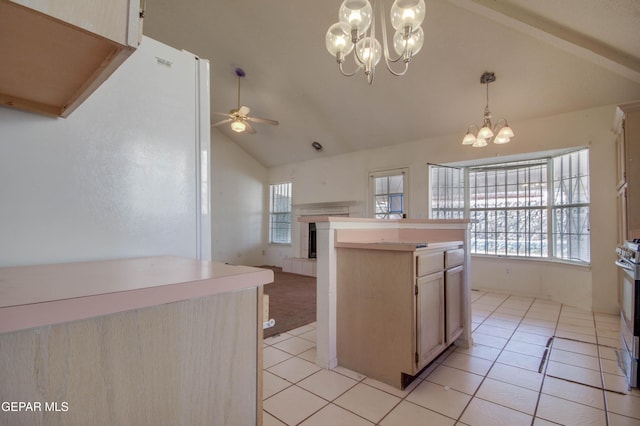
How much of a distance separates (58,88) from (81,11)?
1.19 feet

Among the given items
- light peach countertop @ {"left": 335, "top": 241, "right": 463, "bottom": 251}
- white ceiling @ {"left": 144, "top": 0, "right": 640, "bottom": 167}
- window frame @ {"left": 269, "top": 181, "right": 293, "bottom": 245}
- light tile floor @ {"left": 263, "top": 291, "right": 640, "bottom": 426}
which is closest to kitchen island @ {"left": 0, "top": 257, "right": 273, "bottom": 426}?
light tile floor @ {"left": 263, "top": 291, "right": 640, "bottom": 426}

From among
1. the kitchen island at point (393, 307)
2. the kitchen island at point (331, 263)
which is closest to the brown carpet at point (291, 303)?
the kitchen island at point (331, 263)

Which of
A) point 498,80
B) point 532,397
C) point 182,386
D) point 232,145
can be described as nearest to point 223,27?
point 232,145

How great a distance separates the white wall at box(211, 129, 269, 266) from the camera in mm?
7367

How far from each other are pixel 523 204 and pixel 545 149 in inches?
39.4

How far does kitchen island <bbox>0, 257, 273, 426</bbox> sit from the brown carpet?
210cm

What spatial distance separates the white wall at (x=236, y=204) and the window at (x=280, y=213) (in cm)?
20

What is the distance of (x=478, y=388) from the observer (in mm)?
2016

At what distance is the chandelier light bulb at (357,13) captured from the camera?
191 centimetres

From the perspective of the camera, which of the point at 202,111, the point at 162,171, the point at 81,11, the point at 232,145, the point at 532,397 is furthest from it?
the point at 232,145

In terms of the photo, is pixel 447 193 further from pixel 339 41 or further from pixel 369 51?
pixel 339 41

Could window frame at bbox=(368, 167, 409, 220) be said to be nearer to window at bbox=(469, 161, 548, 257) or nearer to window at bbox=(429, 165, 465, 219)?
window at bbox=(429, 165, 465, 219)

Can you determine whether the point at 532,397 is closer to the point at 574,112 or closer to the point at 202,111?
the point at 202,111

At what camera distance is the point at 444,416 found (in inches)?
67.4
